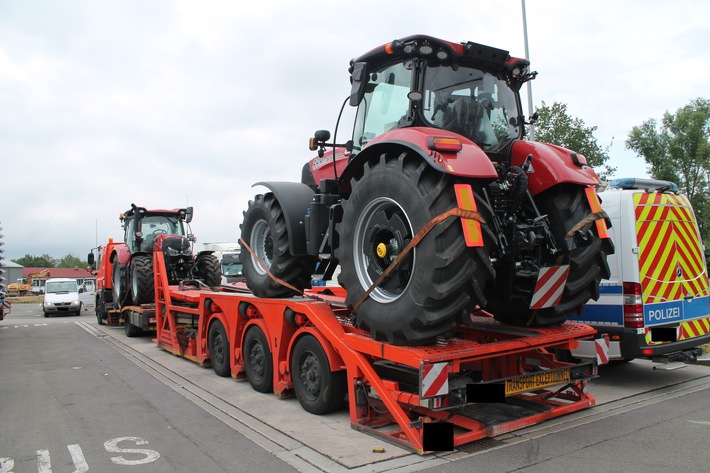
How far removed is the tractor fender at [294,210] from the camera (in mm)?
6711

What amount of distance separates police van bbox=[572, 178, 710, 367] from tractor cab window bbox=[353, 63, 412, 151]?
3.57 metres

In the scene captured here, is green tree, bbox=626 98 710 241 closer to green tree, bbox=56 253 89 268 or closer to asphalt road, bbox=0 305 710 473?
asphalt road, bbox=0 305 710 473

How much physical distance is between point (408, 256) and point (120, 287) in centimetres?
1212

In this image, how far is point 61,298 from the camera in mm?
25406

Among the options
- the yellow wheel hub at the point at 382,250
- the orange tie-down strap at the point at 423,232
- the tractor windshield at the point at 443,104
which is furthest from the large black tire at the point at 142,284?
the yellow wheel hub at the point at 382,250

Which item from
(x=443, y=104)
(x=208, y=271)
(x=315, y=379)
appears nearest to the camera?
(x=443, y=104)

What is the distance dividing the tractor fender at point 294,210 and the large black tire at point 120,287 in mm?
9122

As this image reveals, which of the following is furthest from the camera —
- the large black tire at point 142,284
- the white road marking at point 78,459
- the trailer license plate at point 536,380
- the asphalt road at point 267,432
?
the large black tire at point 142,284

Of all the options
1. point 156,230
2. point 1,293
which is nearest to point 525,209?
point 156,230

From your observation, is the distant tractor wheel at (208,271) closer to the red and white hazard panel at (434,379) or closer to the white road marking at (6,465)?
the white road marking at (6,465)

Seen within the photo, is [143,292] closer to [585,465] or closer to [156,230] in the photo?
[156,230]

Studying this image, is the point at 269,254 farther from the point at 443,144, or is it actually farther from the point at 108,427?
the point at 443,144

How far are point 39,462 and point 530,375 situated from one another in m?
4.37

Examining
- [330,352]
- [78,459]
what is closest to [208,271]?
[330,352]
